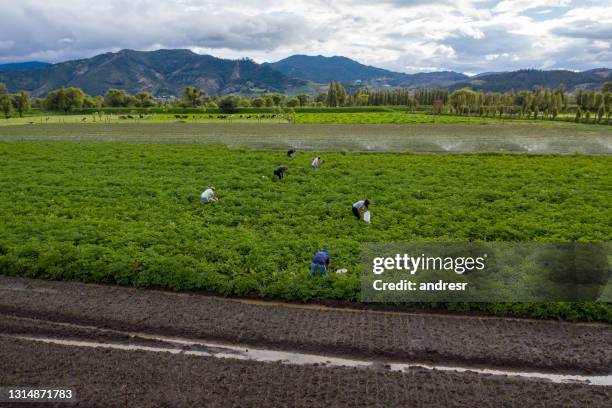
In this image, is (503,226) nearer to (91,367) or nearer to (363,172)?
(363,172)

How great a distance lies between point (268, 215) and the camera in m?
19.5

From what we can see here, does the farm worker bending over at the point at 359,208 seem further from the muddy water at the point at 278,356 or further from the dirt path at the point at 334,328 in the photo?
the muddy water at the point at 278,356

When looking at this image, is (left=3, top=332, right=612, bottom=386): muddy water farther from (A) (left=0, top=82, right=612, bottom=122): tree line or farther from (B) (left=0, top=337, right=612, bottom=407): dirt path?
(A) (left=0, top=82, right=612, bottom=122): tree line

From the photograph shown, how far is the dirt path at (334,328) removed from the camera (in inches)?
406

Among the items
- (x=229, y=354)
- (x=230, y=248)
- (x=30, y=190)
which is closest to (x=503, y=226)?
(x=230, y=248)

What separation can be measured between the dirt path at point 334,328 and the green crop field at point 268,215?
759mm

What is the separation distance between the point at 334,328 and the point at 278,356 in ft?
5.82

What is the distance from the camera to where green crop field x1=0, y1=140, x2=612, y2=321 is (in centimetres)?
1424

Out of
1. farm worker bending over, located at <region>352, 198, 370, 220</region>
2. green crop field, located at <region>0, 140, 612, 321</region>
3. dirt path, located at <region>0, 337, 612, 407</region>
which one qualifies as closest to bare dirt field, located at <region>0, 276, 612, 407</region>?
dirt path, located at <region>0, 337, 612, 407</region>

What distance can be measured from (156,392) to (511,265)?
38.3 ft

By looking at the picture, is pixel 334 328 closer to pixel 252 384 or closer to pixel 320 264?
pixel 320 264

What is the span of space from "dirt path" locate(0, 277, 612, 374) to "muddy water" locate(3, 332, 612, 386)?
0.20m

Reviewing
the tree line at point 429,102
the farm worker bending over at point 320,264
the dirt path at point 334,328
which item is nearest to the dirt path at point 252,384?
the dirt path at point 334,328

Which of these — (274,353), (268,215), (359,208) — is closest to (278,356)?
(274,353)
